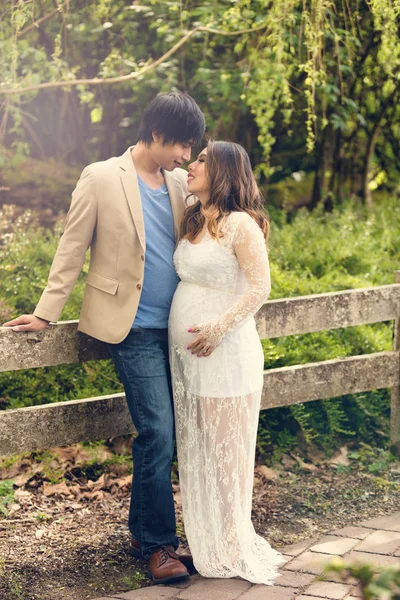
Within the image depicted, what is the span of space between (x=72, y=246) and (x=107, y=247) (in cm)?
16

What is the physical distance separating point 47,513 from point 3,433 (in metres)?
0.83

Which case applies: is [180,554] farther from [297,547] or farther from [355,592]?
[355,592]

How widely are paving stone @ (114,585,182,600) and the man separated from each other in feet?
0.16

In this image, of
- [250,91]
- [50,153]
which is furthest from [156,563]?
[50,153]

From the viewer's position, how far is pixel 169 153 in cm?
384

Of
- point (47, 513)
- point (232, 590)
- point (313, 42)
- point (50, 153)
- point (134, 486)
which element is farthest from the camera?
point (50, 153)

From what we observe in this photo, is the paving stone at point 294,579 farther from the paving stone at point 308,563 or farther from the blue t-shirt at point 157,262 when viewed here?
the blue t-shirt at point 157,262

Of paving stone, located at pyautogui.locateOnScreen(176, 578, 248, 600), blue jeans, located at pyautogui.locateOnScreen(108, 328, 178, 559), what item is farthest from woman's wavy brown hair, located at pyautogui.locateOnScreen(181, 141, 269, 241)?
paving stone, located at pyautogui.locateOnScreen(176, 578, 248, 600)

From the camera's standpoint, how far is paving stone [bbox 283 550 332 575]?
3838 millimetres

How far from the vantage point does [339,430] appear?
5.39m

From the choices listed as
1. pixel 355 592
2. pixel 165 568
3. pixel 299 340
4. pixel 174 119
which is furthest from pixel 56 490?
pixel 174 119

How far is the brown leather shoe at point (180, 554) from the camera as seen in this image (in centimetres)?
394

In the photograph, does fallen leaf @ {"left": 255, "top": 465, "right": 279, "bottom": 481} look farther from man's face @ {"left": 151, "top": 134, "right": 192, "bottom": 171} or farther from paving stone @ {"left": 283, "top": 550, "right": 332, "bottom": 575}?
man's face @ {"left": 151, "top": 134, "right": 192, "bottom": 171}

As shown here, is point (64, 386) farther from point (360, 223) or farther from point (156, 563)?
point (360, 223)
